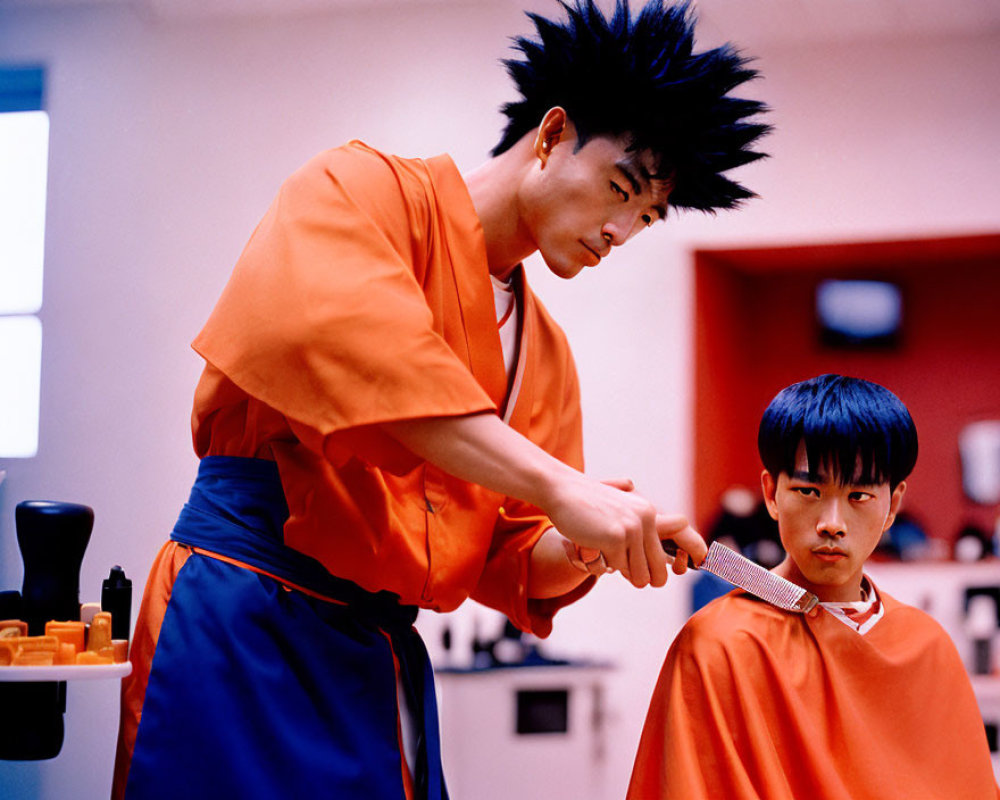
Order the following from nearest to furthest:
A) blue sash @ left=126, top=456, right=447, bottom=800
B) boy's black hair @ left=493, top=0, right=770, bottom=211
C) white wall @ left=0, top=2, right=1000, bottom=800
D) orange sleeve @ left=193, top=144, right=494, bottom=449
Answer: orange sleeve @ left=193, top=144, right=494, bottom=449
blue sash @ left=126, top=456, right=447, bottom=800
boy's black hair @ left=493, top=0, right=770, bottom=211
white wall @ left=0, top=2, right=1000, bottom=800

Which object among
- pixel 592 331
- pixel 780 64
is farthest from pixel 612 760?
pixel 780 64

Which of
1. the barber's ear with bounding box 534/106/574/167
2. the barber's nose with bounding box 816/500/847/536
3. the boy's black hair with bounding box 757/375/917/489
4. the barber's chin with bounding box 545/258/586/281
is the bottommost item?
the barber's nose with bounding box 816/500/847/536

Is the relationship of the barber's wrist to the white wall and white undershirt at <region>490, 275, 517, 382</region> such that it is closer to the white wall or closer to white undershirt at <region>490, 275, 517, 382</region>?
white undershirt at <region>490, 275, 517, 382</region>

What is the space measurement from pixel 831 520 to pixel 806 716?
264 mm

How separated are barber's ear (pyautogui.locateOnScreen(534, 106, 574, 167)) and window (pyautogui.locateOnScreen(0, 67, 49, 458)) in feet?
7.37

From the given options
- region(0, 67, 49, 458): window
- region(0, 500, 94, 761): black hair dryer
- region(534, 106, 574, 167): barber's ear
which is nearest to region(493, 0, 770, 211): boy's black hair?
region(534, 106, 574, 167): barber's ear

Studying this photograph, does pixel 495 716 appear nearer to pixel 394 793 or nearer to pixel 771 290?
pixel 771 290

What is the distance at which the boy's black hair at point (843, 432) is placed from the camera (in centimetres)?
151

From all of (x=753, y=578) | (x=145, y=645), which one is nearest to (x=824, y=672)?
(x=753, y=578)

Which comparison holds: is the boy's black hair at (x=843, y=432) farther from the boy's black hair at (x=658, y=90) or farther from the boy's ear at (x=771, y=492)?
the boy's black hair at (x=658, y=90)

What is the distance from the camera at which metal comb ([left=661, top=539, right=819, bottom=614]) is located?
134 centimetres

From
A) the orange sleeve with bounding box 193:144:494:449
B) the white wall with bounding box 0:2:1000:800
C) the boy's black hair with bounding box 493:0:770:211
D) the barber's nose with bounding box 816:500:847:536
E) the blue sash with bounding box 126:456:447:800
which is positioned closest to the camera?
the orange sleeve with bounding box 193:144:494:449

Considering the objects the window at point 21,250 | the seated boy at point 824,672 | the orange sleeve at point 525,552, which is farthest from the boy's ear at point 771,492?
the window at point 21,250

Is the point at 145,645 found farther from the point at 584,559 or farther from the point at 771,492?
the point at 771,492
